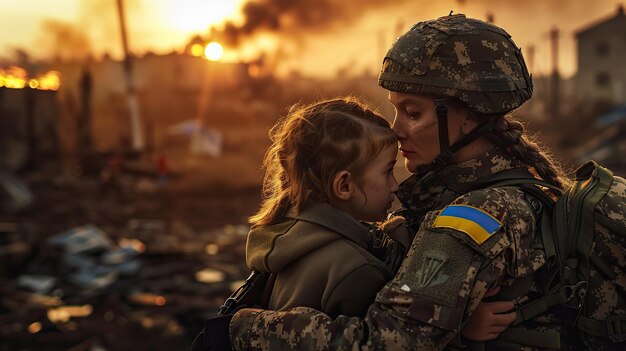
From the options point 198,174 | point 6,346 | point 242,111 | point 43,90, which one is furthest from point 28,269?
point 242,111

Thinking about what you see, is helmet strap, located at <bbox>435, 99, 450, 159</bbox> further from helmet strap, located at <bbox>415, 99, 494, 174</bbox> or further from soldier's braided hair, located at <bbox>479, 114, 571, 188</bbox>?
soldier's braided hair, located at <bbox>479, 114, 571, 188</bbox>

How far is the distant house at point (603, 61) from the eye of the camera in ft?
127

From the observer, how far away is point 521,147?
245 centimetres

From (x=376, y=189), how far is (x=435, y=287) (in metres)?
0.57

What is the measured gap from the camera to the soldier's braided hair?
95.5 inches

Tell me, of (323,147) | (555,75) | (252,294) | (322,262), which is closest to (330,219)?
(322,262)

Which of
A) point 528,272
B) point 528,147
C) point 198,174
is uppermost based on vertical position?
point 528,147

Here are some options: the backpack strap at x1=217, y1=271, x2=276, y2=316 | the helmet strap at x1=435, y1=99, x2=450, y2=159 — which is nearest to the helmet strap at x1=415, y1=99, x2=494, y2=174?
the helmet strap at x1=435, y1=99, x2=450, y2=159

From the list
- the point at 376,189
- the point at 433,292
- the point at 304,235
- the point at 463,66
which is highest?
the point at 463,66

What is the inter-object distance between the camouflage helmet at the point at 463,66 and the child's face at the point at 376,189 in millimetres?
276

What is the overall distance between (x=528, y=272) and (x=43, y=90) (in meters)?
23.8

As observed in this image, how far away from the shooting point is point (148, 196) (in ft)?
73.7

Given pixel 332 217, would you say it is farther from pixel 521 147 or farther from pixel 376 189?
pixel 521 147

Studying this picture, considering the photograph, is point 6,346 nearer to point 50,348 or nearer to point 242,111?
point 50,348
